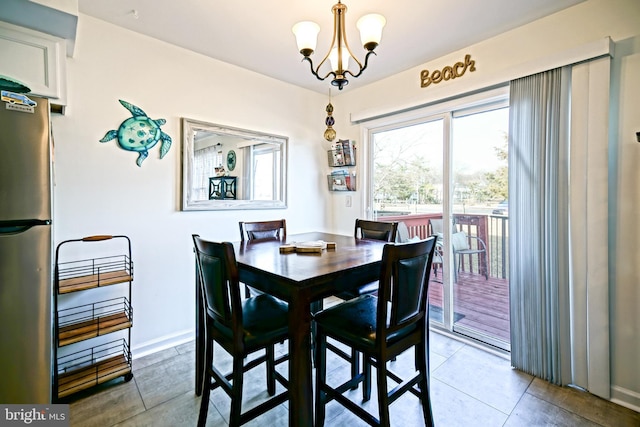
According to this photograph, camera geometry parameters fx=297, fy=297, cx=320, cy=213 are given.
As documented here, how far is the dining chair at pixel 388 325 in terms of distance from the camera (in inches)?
50.9

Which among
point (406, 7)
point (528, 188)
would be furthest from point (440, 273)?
point (406, 7)

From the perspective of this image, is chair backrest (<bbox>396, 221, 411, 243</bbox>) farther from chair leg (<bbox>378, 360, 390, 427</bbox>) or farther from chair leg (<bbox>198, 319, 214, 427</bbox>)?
chair leg (<bbox>198, 319, 214, 427</bbox>)

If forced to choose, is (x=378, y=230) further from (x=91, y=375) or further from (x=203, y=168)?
(x=91, y=375)

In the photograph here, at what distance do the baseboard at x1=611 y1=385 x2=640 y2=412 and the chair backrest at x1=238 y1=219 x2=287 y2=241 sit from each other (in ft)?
7.81

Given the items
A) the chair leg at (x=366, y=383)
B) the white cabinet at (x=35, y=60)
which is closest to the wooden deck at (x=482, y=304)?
the chair leg at (x=366, y=383)

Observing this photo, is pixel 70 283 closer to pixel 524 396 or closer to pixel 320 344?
pixel 320 344

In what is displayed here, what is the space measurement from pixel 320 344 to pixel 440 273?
183 centimetres

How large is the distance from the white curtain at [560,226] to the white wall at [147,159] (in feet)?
7.46

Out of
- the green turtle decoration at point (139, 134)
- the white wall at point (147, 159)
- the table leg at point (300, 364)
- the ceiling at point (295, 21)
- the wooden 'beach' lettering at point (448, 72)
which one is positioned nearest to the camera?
the table leg at point (300, 364)

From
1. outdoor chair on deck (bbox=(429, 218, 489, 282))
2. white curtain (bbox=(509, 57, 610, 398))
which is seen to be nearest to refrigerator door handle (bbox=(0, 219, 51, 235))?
outdoor chair on deck (bbox=(429, 218, 489, 282))

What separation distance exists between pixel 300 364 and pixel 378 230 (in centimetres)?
143

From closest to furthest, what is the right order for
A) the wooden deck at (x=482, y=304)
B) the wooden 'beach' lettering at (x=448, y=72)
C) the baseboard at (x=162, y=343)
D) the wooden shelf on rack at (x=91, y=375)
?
the wooden shelf on rack at (x=91, y=375)
the baseboard at (x=162, y=343)
the wooden 'beach' lettering at (x=448, y=72)
the wooden deck at (x=482, y=304)

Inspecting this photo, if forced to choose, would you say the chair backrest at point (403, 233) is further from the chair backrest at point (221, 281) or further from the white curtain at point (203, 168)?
the chair backrest at point (221, 281)

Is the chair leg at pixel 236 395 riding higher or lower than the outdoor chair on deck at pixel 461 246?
lower
